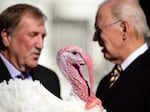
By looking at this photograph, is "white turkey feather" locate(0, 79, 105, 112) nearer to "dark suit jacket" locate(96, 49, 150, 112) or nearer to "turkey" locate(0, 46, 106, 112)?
"turkey" locate(0, 46, 106, 112)

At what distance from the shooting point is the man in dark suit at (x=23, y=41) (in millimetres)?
5660

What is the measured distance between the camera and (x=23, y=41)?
5.74 m

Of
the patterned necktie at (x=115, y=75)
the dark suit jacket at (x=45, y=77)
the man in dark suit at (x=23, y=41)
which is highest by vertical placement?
the man in dark suit at (x=23, y=41)

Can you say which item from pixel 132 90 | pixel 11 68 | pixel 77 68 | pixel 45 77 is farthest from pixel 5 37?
pixel 77 68

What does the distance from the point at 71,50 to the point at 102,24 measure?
4.56 feet

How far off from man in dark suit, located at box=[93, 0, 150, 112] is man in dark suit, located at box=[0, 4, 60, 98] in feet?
1.52

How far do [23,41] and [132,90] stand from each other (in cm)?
109

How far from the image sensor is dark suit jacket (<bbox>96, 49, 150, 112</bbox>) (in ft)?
16.5

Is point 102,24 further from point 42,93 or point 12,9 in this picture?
point 42,93

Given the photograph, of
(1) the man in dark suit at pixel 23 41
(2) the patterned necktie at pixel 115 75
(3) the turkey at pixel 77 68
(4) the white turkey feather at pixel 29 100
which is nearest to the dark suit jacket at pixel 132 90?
(2) the patterned necktie at pixel 115 75

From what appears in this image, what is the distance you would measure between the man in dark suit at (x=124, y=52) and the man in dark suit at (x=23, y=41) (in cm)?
46

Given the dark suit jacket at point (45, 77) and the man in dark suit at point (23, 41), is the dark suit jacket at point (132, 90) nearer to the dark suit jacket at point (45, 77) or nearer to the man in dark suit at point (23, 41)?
the dark suit jacket at point (45, 77)

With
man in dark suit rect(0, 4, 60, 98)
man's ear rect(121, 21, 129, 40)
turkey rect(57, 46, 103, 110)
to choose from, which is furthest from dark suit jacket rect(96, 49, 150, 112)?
turkey rect(57, 46, 103, 110)

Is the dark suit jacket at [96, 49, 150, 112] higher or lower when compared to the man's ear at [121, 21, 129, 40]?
lower
